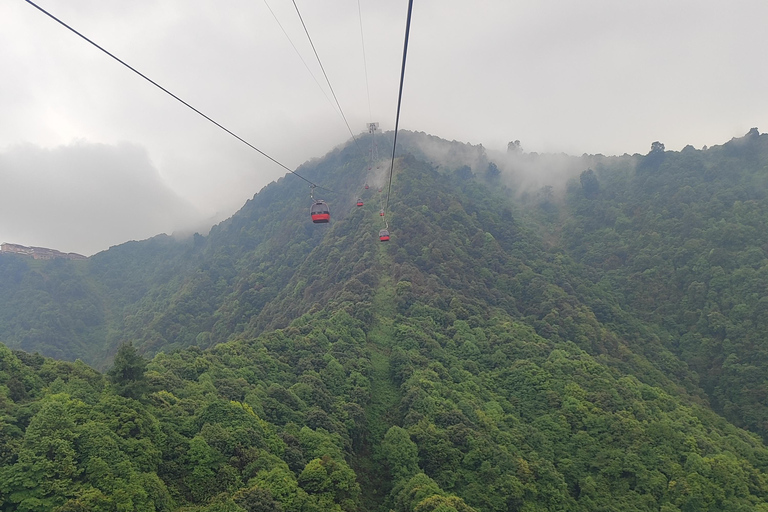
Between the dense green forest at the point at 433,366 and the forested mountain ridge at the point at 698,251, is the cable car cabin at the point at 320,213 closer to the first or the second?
the dense green forest at the point at 433,366

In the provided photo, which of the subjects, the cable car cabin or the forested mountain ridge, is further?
the forested mountain ridge

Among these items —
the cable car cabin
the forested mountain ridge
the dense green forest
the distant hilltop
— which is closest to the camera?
the dense green forest

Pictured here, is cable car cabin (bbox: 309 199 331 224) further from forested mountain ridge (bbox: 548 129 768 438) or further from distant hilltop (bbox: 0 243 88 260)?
distant hilltop (bbox: 0 243 88 260)

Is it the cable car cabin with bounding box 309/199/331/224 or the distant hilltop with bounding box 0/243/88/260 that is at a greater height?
the cable car cabin with bounding box 309/199/331/224

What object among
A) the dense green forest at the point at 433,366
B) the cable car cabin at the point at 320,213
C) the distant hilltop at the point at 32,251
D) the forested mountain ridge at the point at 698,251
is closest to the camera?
the dense green forest at the point at 433,366

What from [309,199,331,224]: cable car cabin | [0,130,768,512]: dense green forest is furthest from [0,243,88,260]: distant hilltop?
[309,199,331,224]: cable car cabin

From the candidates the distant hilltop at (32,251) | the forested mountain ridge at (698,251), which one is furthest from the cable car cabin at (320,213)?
the distant hilltop at (32,251)

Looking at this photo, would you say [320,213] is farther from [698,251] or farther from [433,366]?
[698,251]

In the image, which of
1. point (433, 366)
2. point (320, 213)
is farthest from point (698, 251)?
point (320, 213)

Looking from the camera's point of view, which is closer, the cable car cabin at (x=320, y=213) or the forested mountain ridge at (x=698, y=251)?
the cable car cabin at (x=320, y=213)
